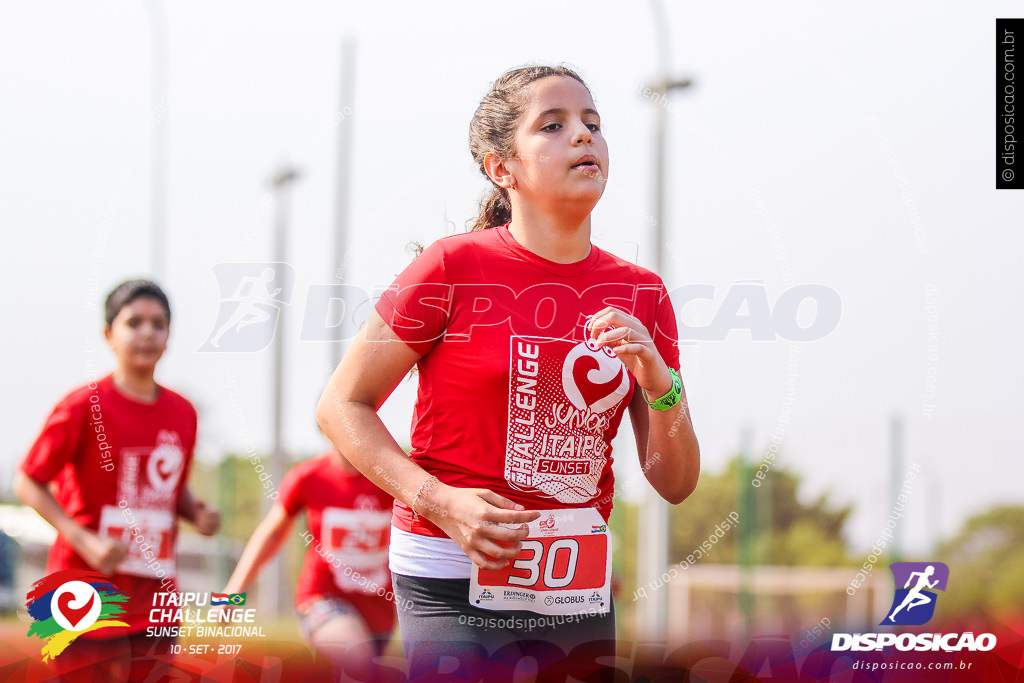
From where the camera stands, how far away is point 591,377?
2.22m

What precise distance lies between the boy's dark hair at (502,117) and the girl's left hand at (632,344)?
0.55 m

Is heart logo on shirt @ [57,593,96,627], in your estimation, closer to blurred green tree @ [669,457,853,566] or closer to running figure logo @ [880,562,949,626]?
running figure logo @ [880,562,949,626]

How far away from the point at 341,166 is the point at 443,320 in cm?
391

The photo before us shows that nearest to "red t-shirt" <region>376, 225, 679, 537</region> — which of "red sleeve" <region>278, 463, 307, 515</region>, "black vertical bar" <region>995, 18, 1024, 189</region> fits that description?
"black vertical bar" <region>995, 18, 1024, 189</region>

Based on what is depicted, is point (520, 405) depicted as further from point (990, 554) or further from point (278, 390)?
point (990, 554)

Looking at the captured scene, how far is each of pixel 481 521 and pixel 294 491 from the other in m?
3.04

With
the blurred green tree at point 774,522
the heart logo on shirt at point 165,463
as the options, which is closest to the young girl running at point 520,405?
the heart logo on shirt at point 165,463

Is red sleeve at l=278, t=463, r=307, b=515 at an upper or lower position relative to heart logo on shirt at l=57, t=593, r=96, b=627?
upper

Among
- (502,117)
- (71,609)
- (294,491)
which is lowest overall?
(71,609)

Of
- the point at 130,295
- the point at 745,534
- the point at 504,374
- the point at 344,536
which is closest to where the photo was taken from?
the point at 504,374

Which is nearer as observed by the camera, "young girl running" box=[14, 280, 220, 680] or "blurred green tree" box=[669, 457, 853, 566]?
"young girl running" box=[14, 280, 220, 680]

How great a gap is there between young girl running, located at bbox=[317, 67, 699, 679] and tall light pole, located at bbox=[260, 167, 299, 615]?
60.6 inches

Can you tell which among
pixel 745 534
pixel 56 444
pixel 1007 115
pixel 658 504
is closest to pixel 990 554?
pixel 745 534

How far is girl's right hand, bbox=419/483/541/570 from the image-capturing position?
2.01 m
